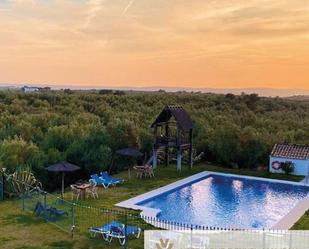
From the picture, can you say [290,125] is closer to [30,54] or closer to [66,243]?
[30,54]

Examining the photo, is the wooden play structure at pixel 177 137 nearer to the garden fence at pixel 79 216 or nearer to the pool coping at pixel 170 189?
the pool coping at pixel 170 189

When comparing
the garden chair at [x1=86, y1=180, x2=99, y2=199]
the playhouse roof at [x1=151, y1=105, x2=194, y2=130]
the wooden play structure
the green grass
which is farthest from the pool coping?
the playhouse roof at [x1=151, y1=105, x2=194, y2=130]

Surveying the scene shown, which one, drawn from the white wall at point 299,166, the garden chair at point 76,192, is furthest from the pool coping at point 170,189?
the garden chair at point 76,192

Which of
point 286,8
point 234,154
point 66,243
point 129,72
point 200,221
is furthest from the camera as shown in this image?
point 129,72

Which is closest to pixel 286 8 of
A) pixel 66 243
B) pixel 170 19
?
pixel 170 19

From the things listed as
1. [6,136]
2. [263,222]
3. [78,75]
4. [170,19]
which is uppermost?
[170,19]

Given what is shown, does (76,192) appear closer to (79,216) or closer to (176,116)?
(79,216)

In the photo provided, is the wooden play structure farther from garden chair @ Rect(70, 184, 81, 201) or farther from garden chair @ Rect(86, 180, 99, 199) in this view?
garden chair @ Rect(70, 184, 81, 201)

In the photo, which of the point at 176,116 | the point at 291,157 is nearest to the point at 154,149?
the point at 176,116
